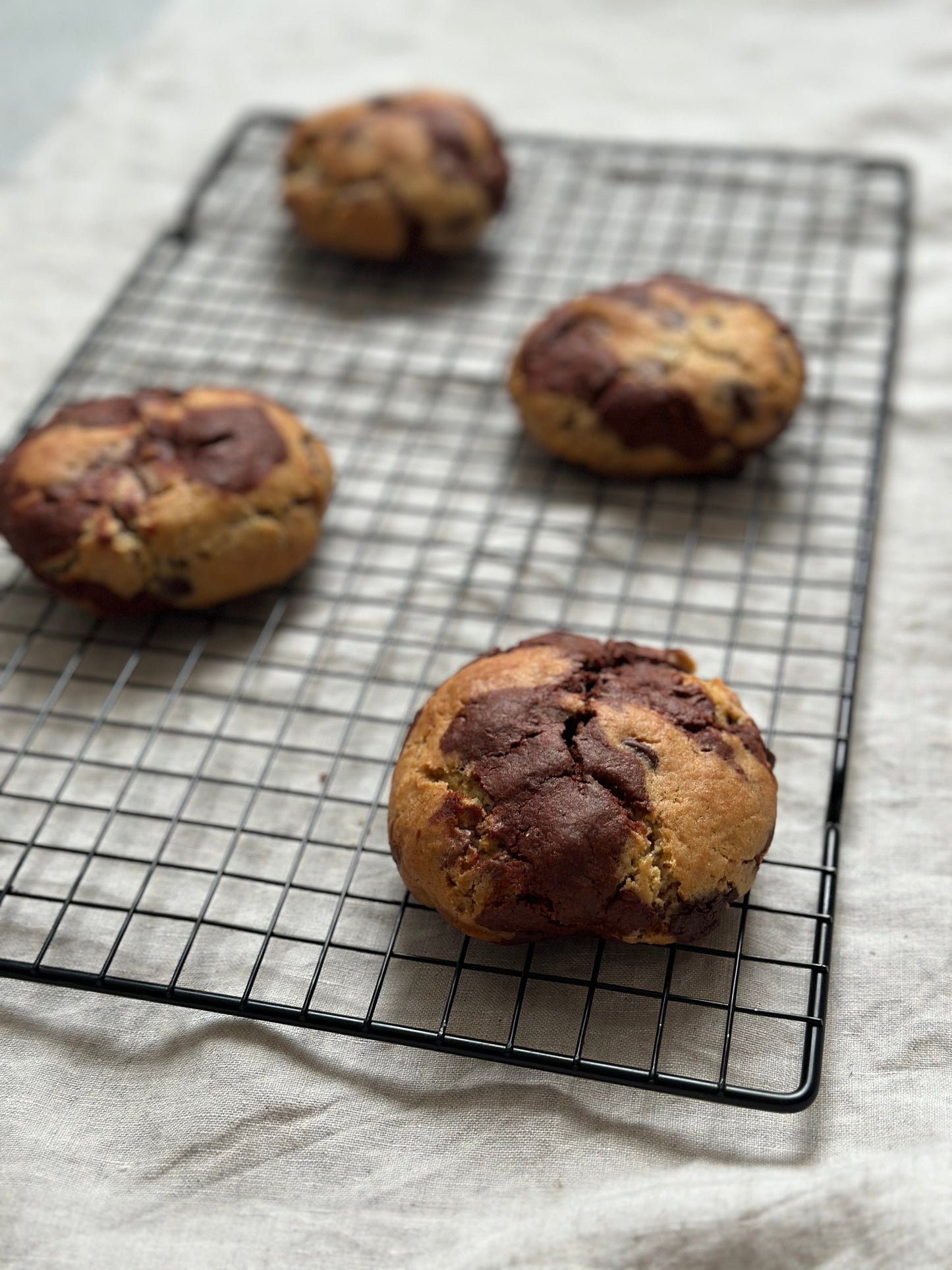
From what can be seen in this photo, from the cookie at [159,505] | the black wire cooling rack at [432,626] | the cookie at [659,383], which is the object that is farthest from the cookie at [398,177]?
the cookie at [159,505]

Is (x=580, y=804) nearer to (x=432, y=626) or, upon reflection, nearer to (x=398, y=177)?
(x=432, y=626)

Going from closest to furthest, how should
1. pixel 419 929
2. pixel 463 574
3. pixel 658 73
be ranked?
pixel 419 929, pixel 463 574, pixel 658 73

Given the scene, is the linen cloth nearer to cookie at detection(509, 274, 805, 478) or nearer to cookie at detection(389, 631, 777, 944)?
cookie at detection(389, 631, 777, 944)

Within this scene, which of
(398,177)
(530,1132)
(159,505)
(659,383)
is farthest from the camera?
(398,177)

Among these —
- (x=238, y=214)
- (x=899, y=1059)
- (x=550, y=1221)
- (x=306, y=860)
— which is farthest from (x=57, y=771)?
(x=238, y=214)

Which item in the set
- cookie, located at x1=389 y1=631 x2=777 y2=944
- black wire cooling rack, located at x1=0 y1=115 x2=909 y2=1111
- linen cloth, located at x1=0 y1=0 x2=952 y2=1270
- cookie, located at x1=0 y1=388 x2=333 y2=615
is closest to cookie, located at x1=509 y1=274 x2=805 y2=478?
black wire cooling rack, located at x1=0 y1=115 x2=909 y2=1111

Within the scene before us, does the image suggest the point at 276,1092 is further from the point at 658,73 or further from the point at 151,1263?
the point at 658,73

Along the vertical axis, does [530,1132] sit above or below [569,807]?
below

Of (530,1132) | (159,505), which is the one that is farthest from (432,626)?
(530,1132)
